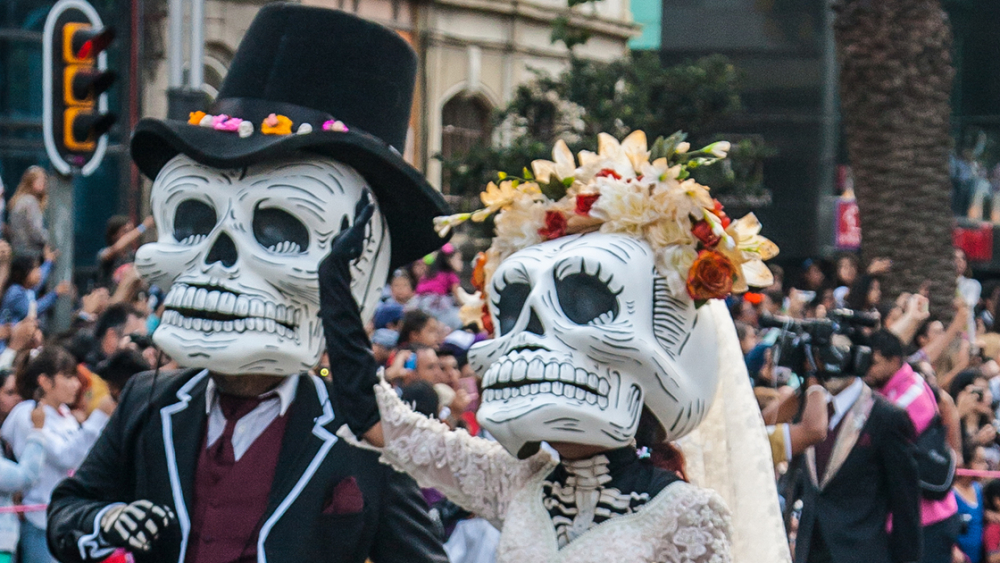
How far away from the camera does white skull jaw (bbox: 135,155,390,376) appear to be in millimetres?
4281

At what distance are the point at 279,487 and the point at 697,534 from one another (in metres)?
1.23

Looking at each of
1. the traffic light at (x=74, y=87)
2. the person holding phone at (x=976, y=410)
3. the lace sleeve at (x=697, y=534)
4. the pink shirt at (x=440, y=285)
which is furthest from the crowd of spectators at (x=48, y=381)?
the person holding phone at (x=976, y=410)

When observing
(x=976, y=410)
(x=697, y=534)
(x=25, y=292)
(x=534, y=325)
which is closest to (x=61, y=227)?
(x=25, y=292)

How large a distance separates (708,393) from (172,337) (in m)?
1.48

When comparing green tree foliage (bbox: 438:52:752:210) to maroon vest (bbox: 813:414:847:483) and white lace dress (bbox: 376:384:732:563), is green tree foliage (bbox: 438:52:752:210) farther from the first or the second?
white lace dress (bbox: 376:384:732:563)

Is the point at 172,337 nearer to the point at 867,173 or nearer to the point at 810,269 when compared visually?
the point at 867,173

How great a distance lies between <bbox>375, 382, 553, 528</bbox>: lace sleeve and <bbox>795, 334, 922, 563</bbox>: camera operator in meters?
3.04

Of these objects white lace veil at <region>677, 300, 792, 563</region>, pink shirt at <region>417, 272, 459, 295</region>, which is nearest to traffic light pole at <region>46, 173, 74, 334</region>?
pink shirt at <region>417, 272, 459, 295</region>

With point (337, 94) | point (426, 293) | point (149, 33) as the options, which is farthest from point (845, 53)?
point (149, 33)

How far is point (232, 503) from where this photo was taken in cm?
424

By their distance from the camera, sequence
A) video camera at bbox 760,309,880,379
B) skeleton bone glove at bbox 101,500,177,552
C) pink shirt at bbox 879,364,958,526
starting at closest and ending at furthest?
skeleton bone glove at bbox 101,500,177,552 → video camera at bbox 760,309,880,379 → pink shirt at bbox 879,364,958,526

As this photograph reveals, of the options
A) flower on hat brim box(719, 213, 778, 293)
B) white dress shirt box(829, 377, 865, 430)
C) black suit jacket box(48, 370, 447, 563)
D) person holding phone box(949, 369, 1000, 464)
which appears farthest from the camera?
person holding phone box(949, 369, 1000, 464)

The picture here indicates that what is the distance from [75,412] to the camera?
705 cm

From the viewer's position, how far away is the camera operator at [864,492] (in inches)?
264
